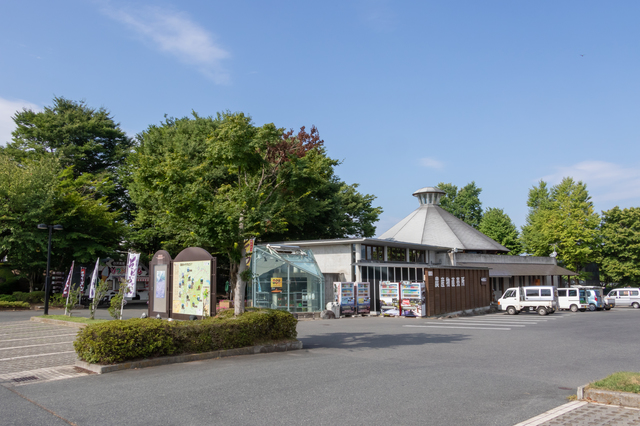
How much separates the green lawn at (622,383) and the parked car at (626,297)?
128 ft

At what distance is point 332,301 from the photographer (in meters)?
27.7

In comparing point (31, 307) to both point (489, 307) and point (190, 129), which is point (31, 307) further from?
point (489, 307)

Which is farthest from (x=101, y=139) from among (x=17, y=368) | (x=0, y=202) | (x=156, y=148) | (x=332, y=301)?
(x=17, y=368)

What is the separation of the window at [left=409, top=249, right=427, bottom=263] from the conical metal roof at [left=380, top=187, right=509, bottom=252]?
15.8ft

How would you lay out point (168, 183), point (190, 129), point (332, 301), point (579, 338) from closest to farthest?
point (168, 183), point (579, 338), point (332, 301), point (190, 129)

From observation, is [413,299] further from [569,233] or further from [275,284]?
[569,233]

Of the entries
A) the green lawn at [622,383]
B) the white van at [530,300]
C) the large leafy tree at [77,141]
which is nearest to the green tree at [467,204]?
the white van at [530,300]

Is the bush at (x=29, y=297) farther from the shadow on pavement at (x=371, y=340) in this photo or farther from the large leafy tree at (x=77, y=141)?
the shadow on pavement at (x=371, y=340)

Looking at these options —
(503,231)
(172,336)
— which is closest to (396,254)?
(172,336)

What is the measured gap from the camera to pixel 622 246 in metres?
51.9

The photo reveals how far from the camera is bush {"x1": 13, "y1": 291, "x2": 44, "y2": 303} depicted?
95.3 ft

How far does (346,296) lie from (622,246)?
4080 centimetres

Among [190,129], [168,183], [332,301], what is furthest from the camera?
[190,129]

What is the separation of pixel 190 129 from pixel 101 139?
45.7ft
